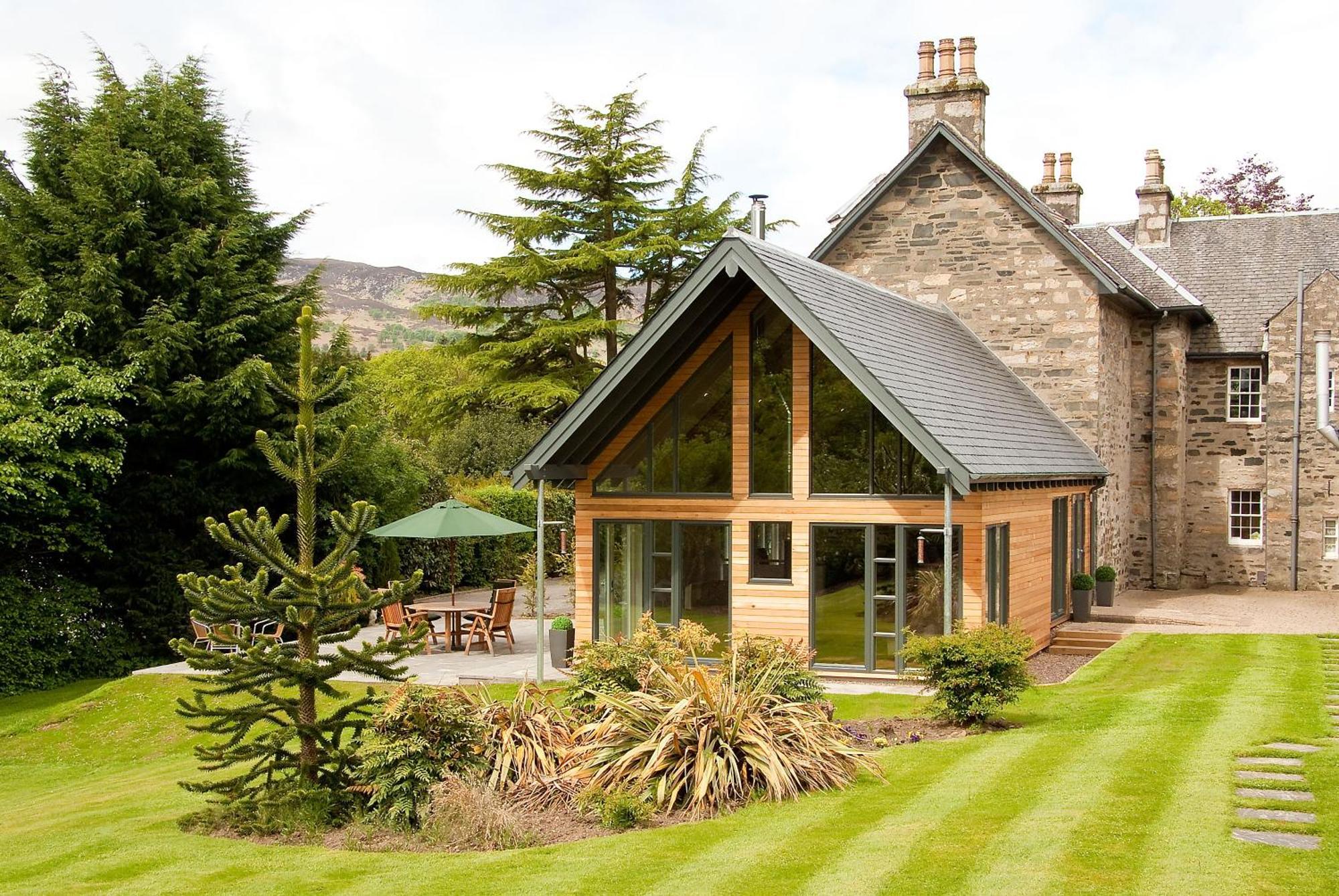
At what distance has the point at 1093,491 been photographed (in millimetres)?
23219

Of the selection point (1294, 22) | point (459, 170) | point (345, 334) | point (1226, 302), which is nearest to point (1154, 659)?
point (1294, 22)

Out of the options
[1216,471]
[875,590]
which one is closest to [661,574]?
[875,590]

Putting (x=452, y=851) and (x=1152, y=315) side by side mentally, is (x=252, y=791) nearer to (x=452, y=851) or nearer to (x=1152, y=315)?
(x=452, y=851)

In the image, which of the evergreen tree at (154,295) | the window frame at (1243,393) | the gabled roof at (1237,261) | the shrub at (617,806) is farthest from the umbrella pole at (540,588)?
the window frame at (1243,393)

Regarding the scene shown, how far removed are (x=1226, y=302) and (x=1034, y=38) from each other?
13737 mm

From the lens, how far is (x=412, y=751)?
9.96 m

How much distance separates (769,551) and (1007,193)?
9573mm

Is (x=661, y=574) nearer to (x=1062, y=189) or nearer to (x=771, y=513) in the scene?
(x=771, y=513)

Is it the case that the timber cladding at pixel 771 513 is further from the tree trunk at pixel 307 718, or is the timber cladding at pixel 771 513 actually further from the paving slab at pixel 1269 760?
the tree trunk at pixel 307 718

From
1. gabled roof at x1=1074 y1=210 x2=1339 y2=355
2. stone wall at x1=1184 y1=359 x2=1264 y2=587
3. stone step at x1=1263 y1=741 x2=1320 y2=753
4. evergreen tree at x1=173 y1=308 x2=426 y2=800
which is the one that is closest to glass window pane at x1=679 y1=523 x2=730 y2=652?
evergreen tree at x1=173 y1=308 x2=426 y2=800

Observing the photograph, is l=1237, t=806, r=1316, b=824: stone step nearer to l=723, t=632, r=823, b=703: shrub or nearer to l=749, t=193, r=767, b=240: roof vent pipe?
l=723, t=632, r=823, b=703: shrub

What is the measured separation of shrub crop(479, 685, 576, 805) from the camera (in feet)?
33.8

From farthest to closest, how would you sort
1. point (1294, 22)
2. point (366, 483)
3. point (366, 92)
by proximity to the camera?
point (366, 483), point (366, 92), point (1294, 22)

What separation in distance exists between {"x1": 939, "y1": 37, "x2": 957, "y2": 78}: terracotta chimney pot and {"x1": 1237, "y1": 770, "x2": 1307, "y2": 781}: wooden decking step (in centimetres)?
1788
